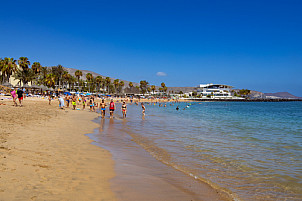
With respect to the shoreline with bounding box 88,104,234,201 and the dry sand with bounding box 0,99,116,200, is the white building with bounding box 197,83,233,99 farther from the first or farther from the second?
the dry sand with bounding box 0,99,116,200

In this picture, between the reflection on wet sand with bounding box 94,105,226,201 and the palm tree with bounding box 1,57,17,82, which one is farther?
the palm tree with bounding box 1,57,17,82

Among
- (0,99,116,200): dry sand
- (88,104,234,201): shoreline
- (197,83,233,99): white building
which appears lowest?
(88,104,234,201): shoreline

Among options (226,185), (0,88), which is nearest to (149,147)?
(226,185)

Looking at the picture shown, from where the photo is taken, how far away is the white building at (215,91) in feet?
472

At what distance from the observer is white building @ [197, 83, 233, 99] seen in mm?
143750

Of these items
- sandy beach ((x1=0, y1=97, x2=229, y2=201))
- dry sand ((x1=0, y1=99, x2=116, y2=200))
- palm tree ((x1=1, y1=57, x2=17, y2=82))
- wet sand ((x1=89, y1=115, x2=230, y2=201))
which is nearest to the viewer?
dry sand ((x1=0, y1=99, x2=116, y2=200))

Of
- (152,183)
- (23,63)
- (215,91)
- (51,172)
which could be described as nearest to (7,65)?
(23,63)

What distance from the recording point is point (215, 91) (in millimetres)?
146000

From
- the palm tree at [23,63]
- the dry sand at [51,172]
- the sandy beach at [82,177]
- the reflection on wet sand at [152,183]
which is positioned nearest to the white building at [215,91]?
the palm tree at [23,63]

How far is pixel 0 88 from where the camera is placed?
3969 centimetres

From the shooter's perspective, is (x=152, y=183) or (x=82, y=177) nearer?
(x=82, y=177)

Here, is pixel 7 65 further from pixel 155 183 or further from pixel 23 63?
pixel 155 183

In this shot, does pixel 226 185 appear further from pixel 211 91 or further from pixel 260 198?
pixel 211 91

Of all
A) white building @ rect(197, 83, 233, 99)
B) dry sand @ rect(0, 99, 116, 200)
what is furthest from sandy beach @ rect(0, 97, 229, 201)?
white building @ rect(197, 83, 233, 99)
